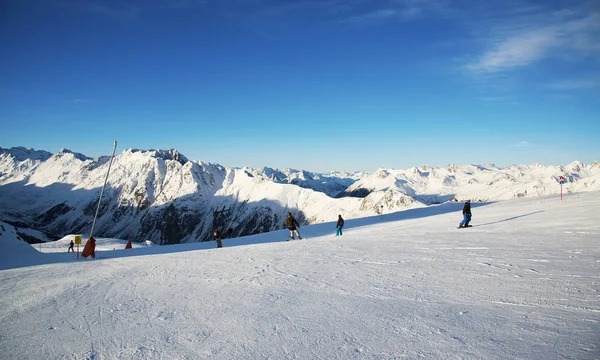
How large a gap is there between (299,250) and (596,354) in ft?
39.8

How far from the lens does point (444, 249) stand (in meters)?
14.0

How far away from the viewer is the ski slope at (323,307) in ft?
18.4

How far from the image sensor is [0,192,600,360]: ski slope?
5.59 metres

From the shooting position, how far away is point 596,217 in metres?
19.4

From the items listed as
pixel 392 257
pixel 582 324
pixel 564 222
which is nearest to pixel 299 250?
pixel 392 257

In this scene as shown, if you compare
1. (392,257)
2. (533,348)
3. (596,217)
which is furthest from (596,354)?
(596,217)

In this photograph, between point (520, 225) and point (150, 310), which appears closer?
point (150, 310)

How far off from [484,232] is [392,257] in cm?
874

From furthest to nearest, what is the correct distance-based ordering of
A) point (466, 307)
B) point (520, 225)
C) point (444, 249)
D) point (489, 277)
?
point (520, 225), point (444, 249), point (489, 277), point (466, 307)

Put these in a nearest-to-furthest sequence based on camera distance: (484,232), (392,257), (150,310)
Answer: (150,310), (392,257), (484,232)

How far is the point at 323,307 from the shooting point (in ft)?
24.7

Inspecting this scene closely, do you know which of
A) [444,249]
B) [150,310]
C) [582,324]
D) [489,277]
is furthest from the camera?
[444,249]

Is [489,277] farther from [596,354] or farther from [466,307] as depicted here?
[596,354]

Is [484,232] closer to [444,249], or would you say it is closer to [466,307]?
[444,249]
